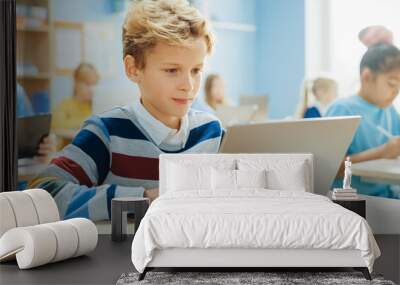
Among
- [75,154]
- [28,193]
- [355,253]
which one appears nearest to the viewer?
[355,253]

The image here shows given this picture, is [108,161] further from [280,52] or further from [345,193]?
[345,193]

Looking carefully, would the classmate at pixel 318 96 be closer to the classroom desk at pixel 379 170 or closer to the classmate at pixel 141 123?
the classroom desk at pixel 379 170

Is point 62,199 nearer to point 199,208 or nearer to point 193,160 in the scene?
point 193,160

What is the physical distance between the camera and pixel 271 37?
284 inches

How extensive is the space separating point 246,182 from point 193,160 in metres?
0.74

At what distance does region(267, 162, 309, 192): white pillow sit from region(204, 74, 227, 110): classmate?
3.80 feet

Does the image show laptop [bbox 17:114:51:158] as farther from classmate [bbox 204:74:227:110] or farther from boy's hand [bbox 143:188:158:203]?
classmate [bbox 204:74:227:110]

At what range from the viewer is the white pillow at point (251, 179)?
20.5 ft

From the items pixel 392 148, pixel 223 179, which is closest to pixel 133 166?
pixel 223 179

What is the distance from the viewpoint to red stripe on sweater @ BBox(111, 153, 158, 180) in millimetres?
7148

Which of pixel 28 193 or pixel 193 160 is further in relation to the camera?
pixel 193 160

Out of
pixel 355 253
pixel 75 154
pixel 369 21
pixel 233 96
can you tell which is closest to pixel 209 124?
pixel 233 96

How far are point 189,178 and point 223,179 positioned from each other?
1.12 feet

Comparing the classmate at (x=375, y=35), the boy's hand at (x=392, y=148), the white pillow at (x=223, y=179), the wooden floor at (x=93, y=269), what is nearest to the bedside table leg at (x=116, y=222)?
the wooden floor at (x=93, y=269)
